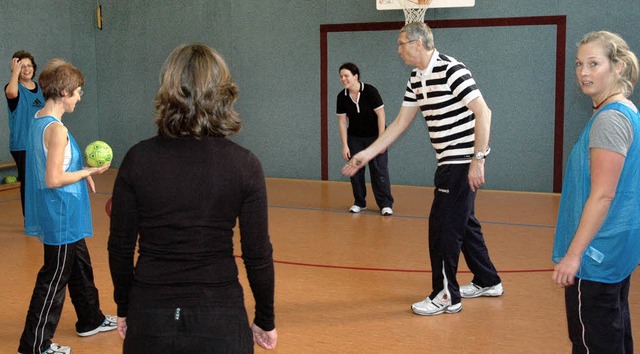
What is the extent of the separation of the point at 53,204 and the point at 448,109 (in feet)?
6.71

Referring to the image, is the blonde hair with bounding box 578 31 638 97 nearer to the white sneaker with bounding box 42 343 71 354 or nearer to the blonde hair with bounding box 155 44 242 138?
the blonde hair with bounding box 155 44 242 138

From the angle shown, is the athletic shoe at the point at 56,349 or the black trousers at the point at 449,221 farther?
the black trousers at the point at 449,221

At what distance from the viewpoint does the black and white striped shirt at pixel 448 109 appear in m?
3.69

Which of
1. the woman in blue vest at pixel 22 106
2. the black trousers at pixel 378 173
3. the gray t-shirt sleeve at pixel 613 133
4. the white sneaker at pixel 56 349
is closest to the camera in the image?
the gray t-shirt sleeve at pixel 613 133

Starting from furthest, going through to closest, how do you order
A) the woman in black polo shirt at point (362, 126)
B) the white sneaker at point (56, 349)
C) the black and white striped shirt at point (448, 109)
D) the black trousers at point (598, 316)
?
the woman in black polo shirt at point (362, 126) → the black and white striped shirt at point (448, 109) → the white sneaker at point (56, 349) → the black trousers at point (598, 316)

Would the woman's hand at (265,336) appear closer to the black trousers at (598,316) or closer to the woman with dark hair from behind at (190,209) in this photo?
the woman with dark hair from behind at (190,209)

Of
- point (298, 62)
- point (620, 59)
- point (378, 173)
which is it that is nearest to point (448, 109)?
point (620, 59)

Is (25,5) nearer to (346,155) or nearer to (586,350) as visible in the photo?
(346,155)

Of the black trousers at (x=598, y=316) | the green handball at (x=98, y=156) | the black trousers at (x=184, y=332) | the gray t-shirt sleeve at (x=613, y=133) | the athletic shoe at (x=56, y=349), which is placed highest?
the gray t-shirt sleeve at (x=613, y=133)

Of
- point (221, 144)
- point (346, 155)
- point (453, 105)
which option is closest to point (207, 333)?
point (221, 144)

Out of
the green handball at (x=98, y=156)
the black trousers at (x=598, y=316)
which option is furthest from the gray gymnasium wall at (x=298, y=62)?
the black trousers at (x=598, y=316)

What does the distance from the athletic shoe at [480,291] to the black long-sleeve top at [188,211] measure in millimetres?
2667

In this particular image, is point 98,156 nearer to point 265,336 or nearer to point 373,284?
point 373,284

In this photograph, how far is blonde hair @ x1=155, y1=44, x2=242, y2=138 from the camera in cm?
173
